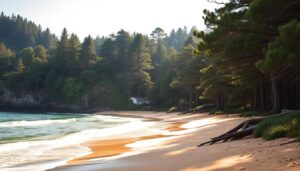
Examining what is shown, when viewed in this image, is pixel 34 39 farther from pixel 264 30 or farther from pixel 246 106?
pixel 264 30

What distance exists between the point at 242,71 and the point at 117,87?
194 ft

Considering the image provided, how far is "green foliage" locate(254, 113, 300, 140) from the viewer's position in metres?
10.1

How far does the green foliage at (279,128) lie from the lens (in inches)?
398

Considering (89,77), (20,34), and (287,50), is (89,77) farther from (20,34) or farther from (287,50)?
(20,34)

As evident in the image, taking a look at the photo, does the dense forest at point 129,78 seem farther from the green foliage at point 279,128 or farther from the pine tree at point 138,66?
the green foliage at point 279,128

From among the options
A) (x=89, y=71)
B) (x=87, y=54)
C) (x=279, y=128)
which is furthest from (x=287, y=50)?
(x=87, y=54)

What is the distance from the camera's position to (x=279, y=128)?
10.6 m

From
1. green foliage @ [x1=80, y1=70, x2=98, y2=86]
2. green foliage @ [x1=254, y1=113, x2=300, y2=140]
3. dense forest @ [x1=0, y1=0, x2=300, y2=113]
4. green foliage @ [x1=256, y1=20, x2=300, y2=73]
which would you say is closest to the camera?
green foliage @ [x1=256, y1=20, x2=300, y2=73]

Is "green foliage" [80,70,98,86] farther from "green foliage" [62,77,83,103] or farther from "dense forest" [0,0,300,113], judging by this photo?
"green foliage" [62,77,83,103]

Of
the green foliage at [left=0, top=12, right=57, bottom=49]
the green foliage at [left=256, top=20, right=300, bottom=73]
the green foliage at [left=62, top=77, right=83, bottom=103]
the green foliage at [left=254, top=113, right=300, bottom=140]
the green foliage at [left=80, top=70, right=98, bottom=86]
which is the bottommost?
the green foliage at [left=254, top=113, right=300, bottom=140]

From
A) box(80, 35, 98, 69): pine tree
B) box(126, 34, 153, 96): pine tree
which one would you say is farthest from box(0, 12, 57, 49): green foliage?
box(126, 34, 153, 96): pine tree

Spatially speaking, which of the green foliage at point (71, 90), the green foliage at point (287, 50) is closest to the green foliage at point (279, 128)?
the green foliage at point (287, 50)

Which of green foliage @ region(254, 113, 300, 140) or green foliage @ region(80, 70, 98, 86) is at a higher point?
green foliage @ region(80, 70, 98, 86)

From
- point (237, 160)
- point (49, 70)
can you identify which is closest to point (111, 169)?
point (237, 160)
